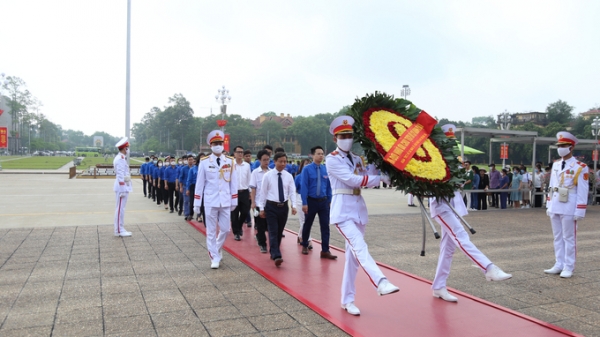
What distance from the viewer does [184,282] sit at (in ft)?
18.4

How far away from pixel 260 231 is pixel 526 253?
477cm

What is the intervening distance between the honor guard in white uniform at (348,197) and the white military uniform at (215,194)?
8.36 feet

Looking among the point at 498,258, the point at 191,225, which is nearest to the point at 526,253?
the point at 498,258

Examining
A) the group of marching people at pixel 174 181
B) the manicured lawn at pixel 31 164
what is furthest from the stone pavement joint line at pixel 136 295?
the manicured lawn at pixel 31 164

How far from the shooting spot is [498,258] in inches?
288

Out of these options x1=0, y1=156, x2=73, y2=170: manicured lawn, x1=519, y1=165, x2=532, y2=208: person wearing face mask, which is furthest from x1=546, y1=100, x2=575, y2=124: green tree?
x1=0, y1=156, x2=73, y2=170: manicured lawn

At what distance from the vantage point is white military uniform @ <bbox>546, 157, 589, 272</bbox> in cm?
622

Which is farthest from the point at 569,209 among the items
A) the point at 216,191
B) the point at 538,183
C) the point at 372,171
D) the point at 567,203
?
the point at 538,183

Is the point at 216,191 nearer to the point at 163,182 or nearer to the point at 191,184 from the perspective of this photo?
the point at 191,184

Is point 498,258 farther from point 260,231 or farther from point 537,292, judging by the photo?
point 260,231

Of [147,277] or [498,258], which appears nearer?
[147,277]

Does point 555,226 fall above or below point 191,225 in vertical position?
above

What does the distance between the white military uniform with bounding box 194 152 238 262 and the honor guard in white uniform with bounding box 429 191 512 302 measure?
10.3ft

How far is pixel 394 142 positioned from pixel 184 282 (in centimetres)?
325
